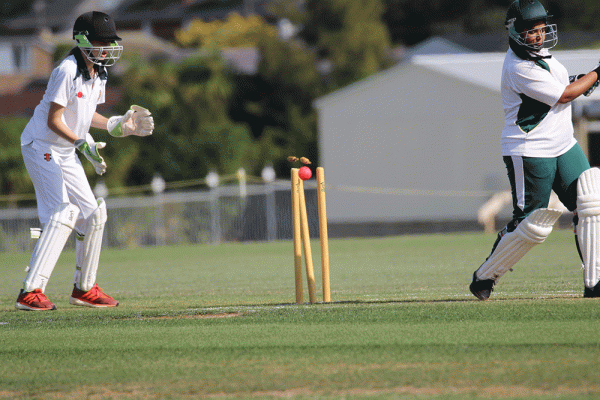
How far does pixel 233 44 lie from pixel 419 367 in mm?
61196

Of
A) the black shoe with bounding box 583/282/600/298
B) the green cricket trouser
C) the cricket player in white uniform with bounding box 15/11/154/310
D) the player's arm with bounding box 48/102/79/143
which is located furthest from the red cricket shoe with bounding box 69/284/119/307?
the black shoe with bounding box 583/282/600/298

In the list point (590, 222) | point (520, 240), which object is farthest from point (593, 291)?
point (520, 240)

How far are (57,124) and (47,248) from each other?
1035 mm

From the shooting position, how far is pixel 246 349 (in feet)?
16.9

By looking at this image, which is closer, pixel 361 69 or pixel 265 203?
pixel 265 203

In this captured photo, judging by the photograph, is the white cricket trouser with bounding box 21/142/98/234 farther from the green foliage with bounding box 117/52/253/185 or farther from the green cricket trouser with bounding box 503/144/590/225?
the green foliage with bounding box 117/52/253/185

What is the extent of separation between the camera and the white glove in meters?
7.88

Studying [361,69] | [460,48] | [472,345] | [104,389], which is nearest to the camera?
[104,389]

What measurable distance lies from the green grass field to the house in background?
60.3ft

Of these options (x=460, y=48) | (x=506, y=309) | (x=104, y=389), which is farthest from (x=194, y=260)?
(x=460, y=48)

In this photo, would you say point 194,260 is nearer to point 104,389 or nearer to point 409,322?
point 409,322

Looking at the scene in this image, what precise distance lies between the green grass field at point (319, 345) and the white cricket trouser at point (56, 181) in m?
0.89

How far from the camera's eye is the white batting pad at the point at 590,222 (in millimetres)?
6316

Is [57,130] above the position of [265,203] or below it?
above
